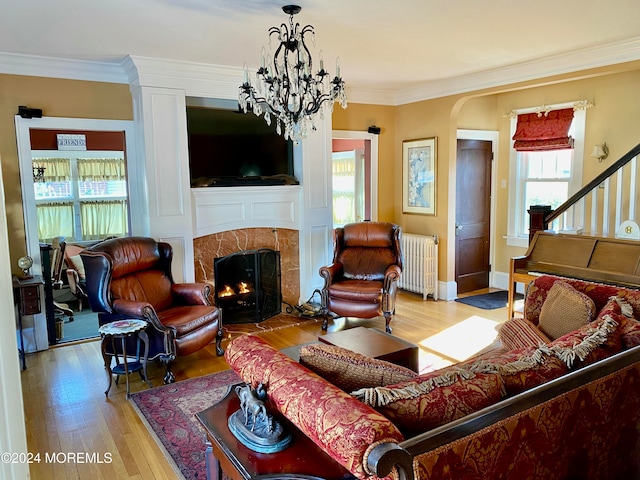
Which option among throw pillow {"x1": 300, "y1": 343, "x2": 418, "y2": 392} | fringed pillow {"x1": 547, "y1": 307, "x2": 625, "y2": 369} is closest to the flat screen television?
throw pillow {"x1": 300, "y1": 343, "x2": 418, "y2": 392}

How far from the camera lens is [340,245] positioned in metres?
5.48

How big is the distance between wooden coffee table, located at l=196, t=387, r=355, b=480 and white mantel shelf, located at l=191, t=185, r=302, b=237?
10.9 feet

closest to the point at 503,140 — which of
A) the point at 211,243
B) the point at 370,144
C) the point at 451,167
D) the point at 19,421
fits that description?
the point at 451,167

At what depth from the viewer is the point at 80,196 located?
22.1 ft

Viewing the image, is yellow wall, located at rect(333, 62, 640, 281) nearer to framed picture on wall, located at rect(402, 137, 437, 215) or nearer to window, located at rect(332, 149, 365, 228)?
framed picture on wall, located at rect(402, 137, 437, 215)

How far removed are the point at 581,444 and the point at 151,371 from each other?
10.7 ft

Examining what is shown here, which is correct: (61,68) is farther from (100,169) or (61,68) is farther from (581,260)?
(581,260)

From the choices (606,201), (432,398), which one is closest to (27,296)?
Answer: (432,398)

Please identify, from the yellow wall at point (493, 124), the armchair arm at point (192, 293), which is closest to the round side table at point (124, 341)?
the armchair arm at point (192, 293)

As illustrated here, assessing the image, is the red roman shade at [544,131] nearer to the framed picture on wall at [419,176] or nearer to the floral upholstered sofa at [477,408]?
the framed picture on wall at [419,176]

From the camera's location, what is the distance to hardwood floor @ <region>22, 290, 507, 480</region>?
2.70 m

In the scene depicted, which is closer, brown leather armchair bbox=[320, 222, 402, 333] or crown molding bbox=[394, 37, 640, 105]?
crown molding bbox=[394, 37, 640, 105]

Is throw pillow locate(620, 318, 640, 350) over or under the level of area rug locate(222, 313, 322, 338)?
over

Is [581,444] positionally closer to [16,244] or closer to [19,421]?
[19,421]
